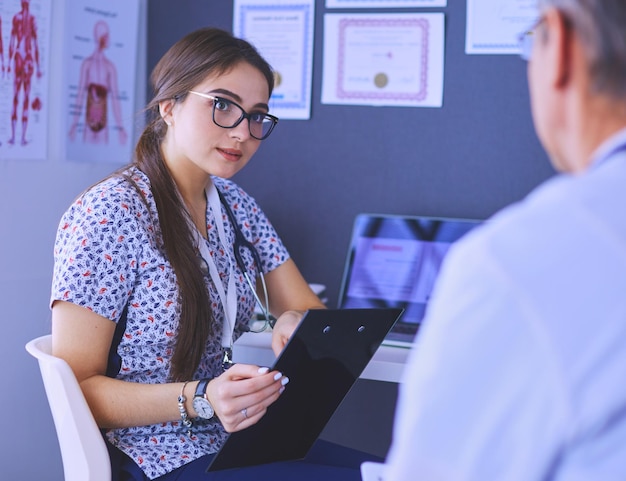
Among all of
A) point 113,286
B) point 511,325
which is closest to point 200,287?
point 113,286

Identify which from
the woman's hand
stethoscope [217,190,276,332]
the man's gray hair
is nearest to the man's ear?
the man's gray hair

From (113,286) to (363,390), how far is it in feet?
3.70

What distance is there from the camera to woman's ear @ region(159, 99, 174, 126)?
1.62 meters

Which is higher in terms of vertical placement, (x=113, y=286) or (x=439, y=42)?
(x=439, y=42)

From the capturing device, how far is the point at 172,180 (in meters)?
1.61

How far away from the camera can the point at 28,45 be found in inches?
75.3

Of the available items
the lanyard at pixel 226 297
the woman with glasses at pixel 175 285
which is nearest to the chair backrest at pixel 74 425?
the woman with glasses at pixel 175 285

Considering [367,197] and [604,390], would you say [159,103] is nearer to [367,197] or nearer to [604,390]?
[367,197]

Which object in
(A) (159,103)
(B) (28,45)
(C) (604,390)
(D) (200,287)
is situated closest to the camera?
(C) (604,390)

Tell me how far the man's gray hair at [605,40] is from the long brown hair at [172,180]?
1.01m

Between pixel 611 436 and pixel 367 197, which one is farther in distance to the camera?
pixel 367 197

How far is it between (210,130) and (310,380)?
1.68 ft

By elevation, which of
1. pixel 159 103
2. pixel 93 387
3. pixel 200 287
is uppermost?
pixel 159 103

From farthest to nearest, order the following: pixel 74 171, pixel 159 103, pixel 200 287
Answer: pixel 74 171 < pixel 159 103 < pixel 200 287
